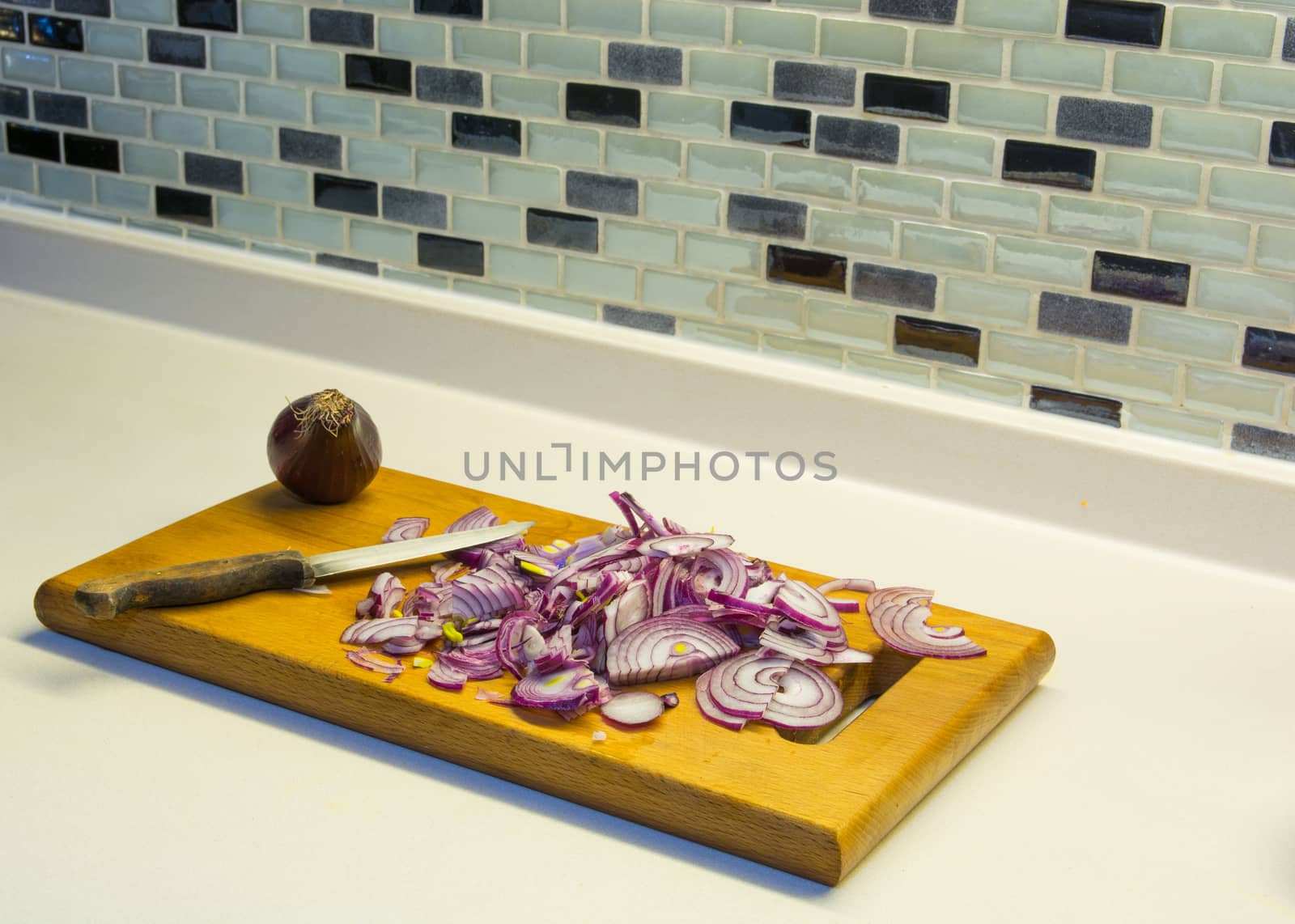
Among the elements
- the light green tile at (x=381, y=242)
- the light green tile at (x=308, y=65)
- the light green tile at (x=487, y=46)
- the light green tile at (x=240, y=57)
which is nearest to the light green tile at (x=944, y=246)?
the light green tile at (x=487, y=46)

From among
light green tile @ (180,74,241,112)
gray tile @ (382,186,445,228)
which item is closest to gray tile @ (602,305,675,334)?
gray tile @ (382,186,445,228)

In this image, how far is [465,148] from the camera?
1.67 meters

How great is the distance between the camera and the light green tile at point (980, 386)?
4.68 ft

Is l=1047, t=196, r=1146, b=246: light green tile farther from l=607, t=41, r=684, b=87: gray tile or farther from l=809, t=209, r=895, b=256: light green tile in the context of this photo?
l=607, t=41, r=684, b=87: gray tile

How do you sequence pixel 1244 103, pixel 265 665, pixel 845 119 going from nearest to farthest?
pixel 265 665
pixel 1244 103
pixel 845 119

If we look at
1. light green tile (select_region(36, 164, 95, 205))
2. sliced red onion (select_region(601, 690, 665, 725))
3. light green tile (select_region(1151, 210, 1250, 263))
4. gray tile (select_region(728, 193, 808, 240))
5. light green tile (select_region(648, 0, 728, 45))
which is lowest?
sliced red onion (select_region(601, 690, 665, 725))

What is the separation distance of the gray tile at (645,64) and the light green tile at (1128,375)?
0.48m

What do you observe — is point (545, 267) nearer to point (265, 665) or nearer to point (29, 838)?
point (265, 665)

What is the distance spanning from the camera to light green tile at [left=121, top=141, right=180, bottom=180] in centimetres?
189

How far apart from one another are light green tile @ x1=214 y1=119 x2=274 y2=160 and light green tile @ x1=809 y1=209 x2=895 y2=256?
69cm

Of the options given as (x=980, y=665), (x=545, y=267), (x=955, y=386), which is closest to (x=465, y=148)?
(x=545, y=267)

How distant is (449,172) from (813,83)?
44 centimetres

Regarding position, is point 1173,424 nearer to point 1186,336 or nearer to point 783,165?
point 1186,336

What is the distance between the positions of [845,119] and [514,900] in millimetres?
836
